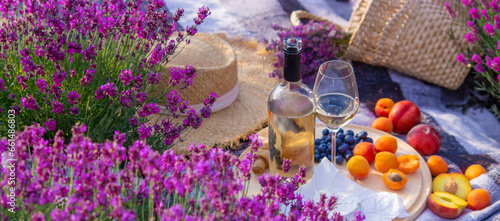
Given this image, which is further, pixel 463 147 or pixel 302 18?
pixel 302 18

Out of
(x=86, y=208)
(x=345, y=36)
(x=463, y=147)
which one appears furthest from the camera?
(x=345, y=36)

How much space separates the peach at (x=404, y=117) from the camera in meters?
1.95

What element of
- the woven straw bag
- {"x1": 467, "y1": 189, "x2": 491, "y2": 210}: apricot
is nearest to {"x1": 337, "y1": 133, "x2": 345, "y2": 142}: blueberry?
{"x1": 467, "y1": 189, "x2": 491, "y2": 210}: apricot

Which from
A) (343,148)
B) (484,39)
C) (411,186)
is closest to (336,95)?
(343,148)

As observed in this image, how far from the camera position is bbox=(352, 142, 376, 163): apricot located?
161 cm

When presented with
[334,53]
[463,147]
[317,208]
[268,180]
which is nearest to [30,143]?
[268,180]

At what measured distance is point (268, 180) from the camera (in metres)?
0.86

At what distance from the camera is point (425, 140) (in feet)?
5.94

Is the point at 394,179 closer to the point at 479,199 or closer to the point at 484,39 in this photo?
the point at 479,199

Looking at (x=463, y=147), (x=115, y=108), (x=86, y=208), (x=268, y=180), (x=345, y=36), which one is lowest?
(x=463, y=147)

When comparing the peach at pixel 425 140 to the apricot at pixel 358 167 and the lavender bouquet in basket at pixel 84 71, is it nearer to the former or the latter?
the apricot at pixel 358 167

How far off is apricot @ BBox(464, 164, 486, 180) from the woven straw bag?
2.13 feet

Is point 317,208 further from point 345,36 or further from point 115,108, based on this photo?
point 345,36

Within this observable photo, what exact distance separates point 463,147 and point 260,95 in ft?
2.81
